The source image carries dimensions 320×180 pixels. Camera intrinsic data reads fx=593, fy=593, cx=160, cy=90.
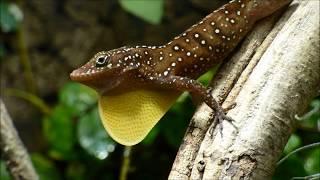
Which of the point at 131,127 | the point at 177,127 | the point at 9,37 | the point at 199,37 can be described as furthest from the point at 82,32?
the point at 131,127

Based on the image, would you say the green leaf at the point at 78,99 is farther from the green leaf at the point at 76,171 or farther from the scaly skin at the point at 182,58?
the scaly skin at the point at 182,58

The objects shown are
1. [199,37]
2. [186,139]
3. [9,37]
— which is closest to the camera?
[186,139]

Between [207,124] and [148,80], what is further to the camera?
[148,80]

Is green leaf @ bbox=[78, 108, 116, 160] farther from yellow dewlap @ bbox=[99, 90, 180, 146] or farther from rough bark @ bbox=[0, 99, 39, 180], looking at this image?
yellow dewlap @ bbox=[99, 90, 180, 146]

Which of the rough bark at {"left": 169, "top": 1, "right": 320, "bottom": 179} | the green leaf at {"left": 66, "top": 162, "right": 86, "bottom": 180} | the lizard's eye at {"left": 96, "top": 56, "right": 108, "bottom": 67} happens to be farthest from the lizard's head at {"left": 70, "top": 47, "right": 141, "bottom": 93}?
the green leaf at {"left": 66, "top": 162, "right": 86, "bottom": 180}

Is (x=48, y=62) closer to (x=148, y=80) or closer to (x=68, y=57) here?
(x=68, y=57)

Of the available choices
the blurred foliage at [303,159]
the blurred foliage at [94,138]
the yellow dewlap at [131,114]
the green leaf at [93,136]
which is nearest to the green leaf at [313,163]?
the blurred foliage at [303,159]
